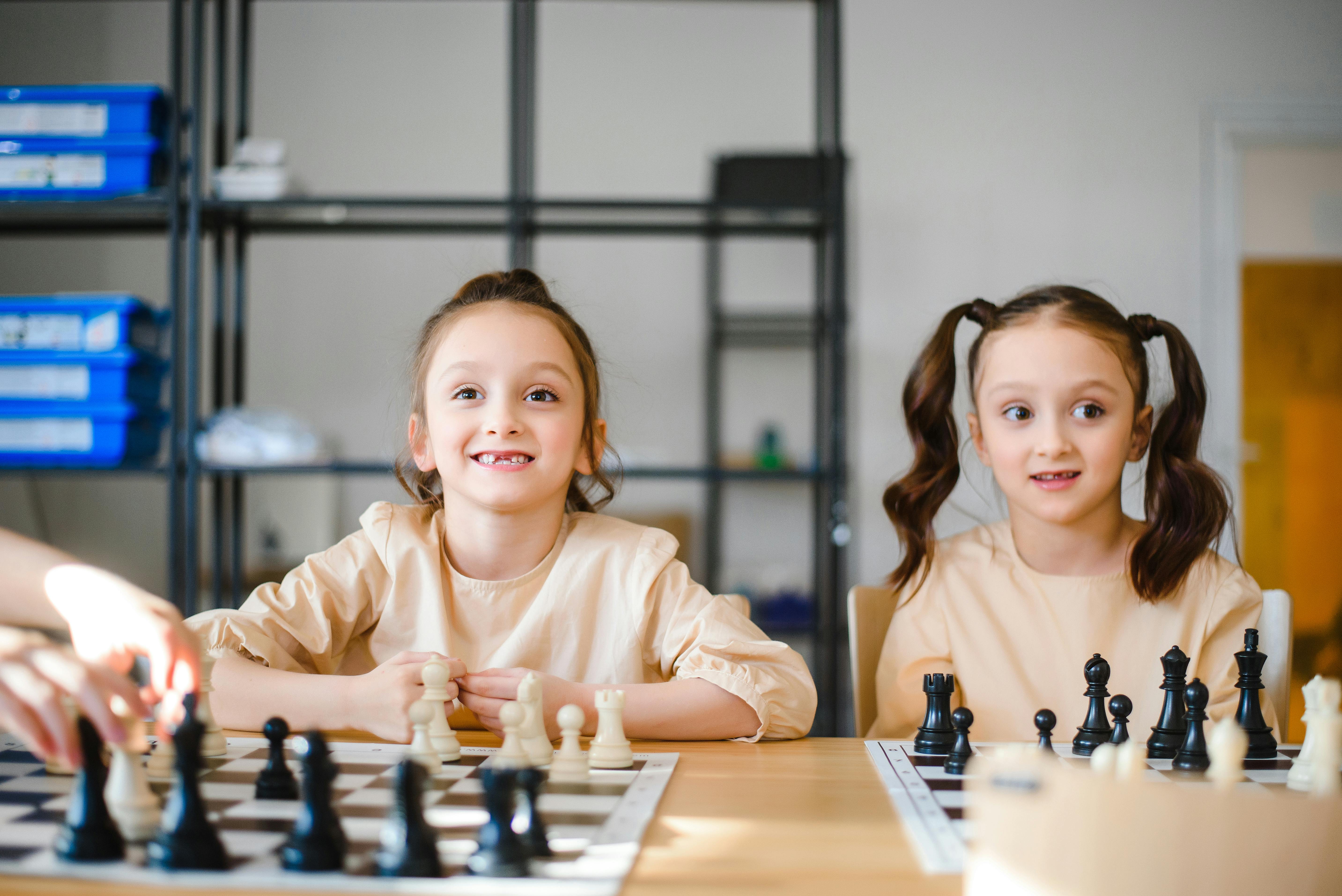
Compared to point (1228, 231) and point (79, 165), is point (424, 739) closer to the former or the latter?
point (79, 165)

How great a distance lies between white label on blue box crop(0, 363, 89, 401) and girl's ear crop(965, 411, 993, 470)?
2.03m

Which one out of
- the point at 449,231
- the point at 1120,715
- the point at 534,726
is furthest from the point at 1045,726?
the point at 449,231

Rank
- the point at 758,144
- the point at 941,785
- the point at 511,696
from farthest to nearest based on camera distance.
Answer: the point at 758,144, the point at 511,696, the point at 941,785

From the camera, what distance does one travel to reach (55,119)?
99.3 inches

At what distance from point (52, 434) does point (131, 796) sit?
211 centimetres

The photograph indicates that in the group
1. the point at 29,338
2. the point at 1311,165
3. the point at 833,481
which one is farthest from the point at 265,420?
the point at 1311,165

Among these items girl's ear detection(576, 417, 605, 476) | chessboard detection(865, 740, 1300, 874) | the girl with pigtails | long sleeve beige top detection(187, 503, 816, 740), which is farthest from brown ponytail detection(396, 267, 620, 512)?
chessboard detection(865, 740, 1300, 874)

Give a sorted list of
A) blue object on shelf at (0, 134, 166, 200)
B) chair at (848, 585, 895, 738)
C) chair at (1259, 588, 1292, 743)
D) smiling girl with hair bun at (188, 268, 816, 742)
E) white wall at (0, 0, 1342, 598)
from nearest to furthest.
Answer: smiling girl with hair bun at (188, 268, 816, 742) → chair at (1259, 588, 1292, 743) → chair at (848, 585, 895, 738) → blue object on shelf at (0, 134, 166, 200) → white wall at (0, 0, 1342, 598)

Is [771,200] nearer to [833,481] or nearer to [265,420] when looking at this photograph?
[833,481]

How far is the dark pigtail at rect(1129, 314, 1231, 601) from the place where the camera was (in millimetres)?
1408

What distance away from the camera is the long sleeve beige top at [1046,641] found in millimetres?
1366

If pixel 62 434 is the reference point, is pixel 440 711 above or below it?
below

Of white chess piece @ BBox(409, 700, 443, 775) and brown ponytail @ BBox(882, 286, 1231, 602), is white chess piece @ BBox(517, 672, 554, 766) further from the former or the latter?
brown ponytail @ BBox(882, 286, 1231, 602)

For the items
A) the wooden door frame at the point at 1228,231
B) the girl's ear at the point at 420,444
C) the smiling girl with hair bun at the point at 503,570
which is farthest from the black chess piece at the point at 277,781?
the wooden door frame at the point at 1228,231
